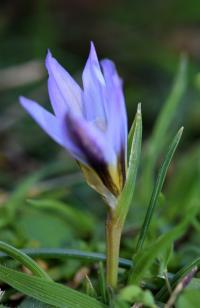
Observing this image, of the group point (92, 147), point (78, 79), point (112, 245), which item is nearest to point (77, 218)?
point (112, 245)

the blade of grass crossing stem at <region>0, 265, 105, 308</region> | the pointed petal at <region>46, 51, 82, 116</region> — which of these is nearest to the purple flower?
the pointed petal at <region>46, 51, 82, 116</region>

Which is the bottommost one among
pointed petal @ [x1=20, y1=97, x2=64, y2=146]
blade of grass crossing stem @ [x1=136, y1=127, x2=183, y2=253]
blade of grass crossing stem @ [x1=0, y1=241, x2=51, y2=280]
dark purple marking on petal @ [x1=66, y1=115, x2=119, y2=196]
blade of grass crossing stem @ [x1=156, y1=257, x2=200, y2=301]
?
blade of grass crossing stem @ [x1=156, y1=257, x2=200, y2=301]

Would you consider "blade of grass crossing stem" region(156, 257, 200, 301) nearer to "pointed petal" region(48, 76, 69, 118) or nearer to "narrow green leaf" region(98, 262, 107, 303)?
"narrow green leaf" region(98, 262, 107, 303)

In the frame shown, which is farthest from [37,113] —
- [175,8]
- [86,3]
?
[86,3]

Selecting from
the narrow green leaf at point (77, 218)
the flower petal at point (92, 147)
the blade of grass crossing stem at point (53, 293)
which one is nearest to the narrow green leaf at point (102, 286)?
the blade of grass crossing stem at point (53, 293)

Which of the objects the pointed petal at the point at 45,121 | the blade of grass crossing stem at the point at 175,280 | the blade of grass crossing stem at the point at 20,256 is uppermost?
the pointed petal at the point at 45,121

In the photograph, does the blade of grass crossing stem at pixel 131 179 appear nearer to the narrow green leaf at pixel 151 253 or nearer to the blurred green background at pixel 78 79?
the narrow green leaf at pixel 151 253

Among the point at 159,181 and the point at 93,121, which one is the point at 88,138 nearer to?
the point at 93,121
